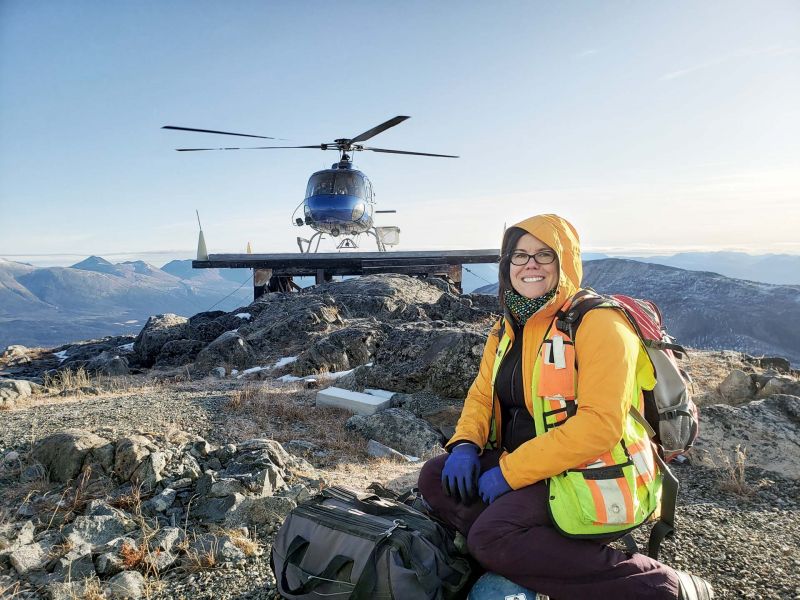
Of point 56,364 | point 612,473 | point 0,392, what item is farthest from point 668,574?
point 56,364

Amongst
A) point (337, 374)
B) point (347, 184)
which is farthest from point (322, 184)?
point (337, 374)

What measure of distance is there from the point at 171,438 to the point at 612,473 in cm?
379

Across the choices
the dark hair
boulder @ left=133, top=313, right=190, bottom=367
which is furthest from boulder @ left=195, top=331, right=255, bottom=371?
the dark hair

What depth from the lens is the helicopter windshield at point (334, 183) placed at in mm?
19500

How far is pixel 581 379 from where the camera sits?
2211 millimetres

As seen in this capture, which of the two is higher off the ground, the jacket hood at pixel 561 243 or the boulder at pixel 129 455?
the jacket hood at pixel 561 243

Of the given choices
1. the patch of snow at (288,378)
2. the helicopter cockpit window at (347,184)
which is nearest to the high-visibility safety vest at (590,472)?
the patch of snow at (288,378)

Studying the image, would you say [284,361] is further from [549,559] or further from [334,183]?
[334,183]

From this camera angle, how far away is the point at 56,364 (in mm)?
14766

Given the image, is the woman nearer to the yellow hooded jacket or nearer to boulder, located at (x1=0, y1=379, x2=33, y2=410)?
the yellow hooded jacket

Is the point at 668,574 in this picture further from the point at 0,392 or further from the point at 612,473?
the point at 0,392

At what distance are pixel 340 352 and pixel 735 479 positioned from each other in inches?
262

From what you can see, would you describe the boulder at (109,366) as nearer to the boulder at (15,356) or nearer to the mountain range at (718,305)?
the boulder at (15,356)

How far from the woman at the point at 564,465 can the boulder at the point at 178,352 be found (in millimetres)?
11349
